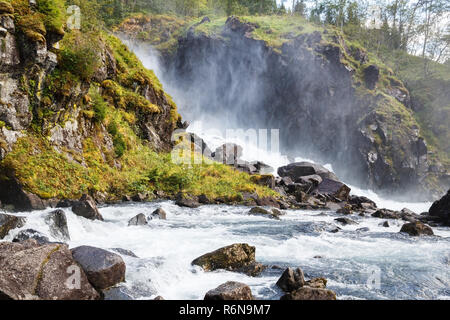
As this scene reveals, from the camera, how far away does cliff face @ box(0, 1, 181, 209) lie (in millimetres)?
11086

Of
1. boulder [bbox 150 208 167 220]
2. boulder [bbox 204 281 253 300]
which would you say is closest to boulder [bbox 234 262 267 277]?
boulder [bbox 204 281 253 300]

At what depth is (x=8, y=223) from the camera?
7.29 m

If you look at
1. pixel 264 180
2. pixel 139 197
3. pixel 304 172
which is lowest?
pixel 304 172

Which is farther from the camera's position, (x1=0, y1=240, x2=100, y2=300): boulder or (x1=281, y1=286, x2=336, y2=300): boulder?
(x1=281, y1=286, x2=336, y2=300): boulder

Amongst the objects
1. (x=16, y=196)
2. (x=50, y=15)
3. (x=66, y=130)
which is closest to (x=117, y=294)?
(x=16, y=196)

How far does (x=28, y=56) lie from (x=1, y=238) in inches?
316

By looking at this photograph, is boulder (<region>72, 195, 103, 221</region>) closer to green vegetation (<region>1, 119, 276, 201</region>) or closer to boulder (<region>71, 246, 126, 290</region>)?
green vegetation (<region>1, 119, 276, 201</region>)

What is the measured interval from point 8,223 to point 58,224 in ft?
3.89

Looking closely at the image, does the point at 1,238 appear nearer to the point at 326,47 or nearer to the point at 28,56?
the point at 28,56

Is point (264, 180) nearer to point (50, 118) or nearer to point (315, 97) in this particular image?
point (50, 118)

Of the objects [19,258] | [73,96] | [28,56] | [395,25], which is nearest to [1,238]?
[19,258]

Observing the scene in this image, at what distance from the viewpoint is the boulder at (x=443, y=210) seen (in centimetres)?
1841

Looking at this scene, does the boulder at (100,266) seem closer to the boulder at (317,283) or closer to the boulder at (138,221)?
the boulder at (317,283)

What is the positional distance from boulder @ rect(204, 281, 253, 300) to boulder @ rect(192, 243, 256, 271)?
191 centimetres
